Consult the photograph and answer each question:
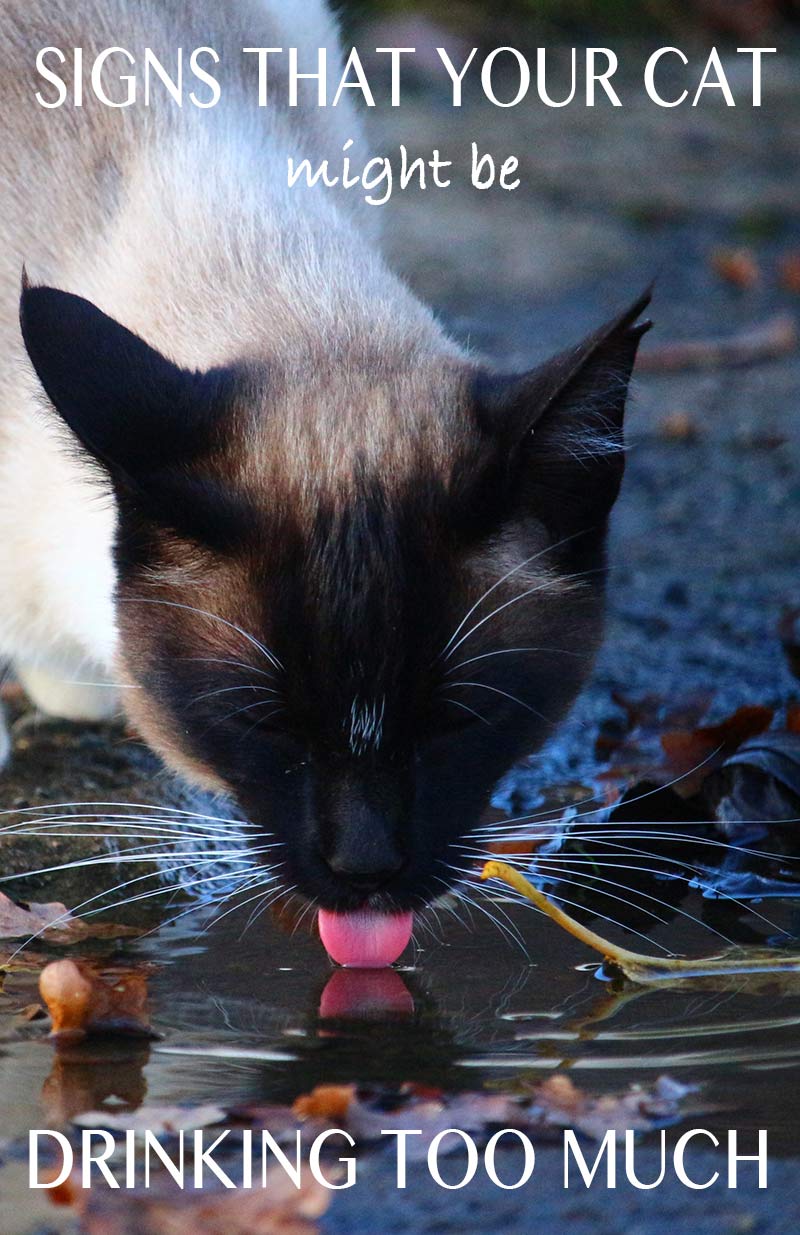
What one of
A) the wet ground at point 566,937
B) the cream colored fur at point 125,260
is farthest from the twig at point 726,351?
the cream colored fur at point 125,260

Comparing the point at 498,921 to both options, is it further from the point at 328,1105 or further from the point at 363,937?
the point at 328,1105

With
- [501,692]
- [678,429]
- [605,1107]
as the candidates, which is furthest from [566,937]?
[678,429]

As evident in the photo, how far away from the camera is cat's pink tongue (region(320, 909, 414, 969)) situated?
8.90ft

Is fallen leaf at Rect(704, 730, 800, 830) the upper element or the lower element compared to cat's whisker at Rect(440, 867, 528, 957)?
upper

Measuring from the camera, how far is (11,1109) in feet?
7.27

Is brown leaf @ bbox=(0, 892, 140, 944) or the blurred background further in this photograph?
the blurred background

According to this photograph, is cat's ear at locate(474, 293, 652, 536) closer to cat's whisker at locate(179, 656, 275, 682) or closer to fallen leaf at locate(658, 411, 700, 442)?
cat's whisker at locate(179, 656, 275, 682)

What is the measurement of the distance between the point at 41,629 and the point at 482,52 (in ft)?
22.5

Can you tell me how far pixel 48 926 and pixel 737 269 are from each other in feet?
16.4

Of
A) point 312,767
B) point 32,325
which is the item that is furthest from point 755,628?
point 32,325

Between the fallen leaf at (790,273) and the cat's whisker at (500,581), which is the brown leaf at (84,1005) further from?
the fallen leaf at (790,273)

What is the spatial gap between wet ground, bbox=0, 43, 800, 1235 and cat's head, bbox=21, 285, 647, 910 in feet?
0.74

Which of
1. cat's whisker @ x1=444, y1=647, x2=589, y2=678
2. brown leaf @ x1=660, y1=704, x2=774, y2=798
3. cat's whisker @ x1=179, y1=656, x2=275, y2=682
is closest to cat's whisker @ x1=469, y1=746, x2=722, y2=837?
brown leaf @ x1=660, y1=704, x2=774, y2=798

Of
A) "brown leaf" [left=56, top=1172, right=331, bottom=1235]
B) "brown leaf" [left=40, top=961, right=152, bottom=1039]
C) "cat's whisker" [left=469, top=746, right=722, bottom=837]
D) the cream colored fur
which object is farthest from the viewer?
"cat's whisker" [left=469, top=746, right=722, bottom=837]
